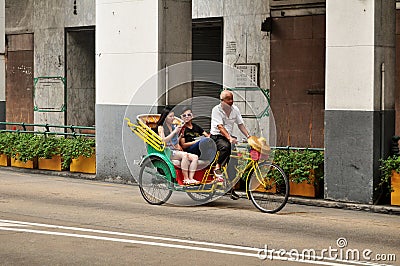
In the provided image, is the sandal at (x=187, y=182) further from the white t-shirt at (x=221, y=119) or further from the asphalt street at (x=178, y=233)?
the white t-shirt at (x=221, y=119)

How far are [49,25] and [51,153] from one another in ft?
27.7

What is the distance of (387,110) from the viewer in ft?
50.1

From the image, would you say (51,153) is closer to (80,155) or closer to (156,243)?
(80,155)

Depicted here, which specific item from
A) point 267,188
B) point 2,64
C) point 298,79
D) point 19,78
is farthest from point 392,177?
point 19,78

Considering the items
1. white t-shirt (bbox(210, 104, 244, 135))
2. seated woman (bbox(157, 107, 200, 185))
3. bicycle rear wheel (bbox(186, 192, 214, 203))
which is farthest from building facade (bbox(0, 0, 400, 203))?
seated woman (bbox(157, 107, 200, 185))

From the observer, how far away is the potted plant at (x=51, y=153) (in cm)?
1948

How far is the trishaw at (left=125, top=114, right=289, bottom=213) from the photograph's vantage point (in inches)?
556

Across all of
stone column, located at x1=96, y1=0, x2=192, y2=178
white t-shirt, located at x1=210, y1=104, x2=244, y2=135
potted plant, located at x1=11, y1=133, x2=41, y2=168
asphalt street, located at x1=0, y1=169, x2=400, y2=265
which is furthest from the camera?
potted plant, located at x1=11, y1=133, x2=41, y2=168

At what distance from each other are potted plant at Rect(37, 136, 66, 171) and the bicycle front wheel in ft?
21.3

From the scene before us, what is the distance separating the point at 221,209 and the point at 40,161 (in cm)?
679

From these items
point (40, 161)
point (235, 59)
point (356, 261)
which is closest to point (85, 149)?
point (40, 161)

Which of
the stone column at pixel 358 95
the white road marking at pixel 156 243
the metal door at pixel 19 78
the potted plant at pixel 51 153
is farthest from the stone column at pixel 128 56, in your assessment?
the metal door at pixel 19 78

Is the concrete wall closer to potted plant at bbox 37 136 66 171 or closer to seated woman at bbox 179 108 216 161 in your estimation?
potted plant at bbox 37 136 66 171

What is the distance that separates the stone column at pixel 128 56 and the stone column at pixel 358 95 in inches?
147
